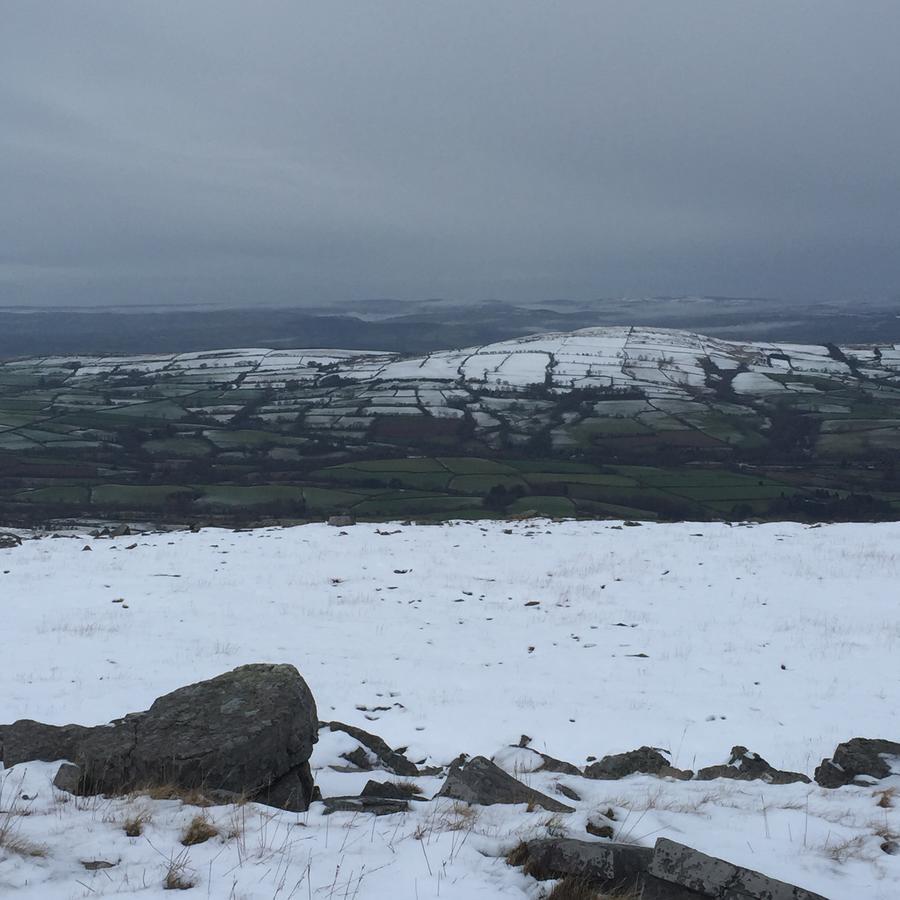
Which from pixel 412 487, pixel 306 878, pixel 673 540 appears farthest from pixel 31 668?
pixel 412 487

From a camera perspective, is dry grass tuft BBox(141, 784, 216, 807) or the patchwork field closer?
dry grass tuft BBox(141, 784, 216, 807)

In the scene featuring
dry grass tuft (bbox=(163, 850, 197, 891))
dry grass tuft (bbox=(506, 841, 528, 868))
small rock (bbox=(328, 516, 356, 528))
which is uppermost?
dry grass tuft (bbox=(163, 850, 197, 891))

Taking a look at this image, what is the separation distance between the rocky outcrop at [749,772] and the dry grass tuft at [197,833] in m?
5.13

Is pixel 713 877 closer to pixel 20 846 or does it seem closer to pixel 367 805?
pixel 367 805

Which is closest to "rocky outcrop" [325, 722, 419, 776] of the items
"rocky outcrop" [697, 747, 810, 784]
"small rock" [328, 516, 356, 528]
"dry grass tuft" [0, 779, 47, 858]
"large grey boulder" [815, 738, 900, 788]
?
"rocky outcrop" [697, 747, 810, 784]

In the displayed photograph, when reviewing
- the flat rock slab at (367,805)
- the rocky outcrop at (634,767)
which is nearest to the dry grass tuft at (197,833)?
the flat rock slab at (367,805)

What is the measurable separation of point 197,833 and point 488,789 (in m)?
2.53

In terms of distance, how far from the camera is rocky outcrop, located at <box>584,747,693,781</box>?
787 centimetres

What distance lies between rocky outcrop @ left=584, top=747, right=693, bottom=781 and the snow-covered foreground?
0.42 metres

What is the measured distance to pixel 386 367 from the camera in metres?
113

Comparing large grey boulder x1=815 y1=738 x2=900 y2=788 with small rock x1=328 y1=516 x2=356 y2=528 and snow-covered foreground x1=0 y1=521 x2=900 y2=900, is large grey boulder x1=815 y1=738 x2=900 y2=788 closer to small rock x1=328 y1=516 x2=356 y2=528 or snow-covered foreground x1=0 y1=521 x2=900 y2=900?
snow-covered foreground x1=0 y1=521 x2=900 y2=900

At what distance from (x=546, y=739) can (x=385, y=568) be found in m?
9.74

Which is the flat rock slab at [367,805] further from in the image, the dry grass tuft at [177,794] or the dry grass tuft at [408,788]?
the dry grass tuft at [177,794]

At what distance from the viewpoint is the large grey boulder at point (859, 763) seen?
755 cm
